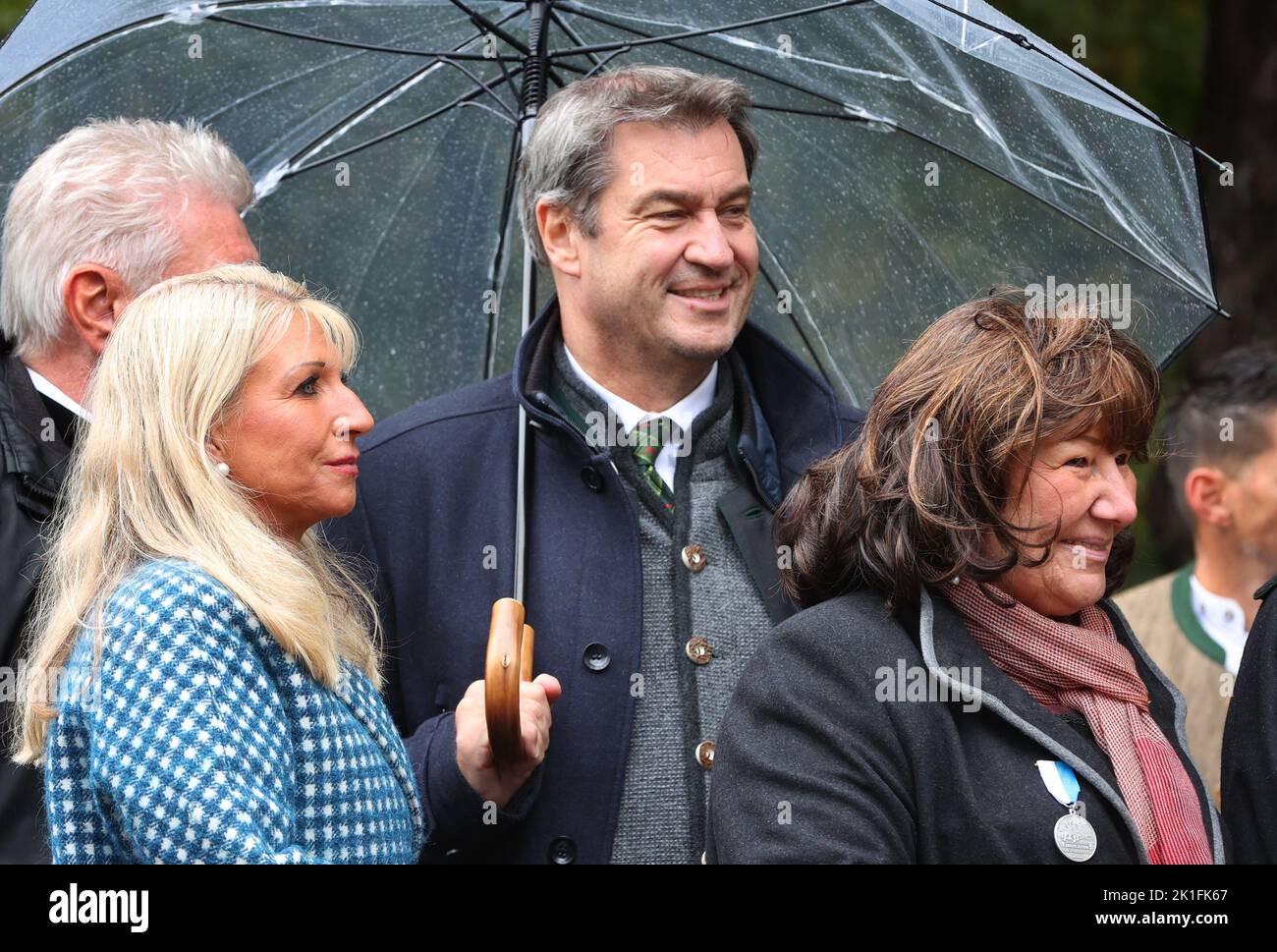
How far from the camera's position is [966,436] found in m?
2.54

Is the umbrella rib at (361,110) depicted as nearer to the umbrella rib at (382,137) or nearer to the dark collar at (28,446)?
the umbrella rib at (382,137)

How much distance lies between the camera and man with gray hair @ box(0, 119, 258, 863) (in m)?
3.23

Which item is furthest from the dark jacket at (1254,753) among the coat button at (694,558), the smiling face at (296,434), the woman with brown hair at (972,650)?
the smiling face at (296,434)

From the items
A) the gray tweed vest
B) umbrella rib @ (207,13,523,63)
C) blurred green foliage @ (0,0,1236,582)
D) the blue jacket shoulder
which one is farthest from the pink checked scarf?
blurred green foliage @ (0,0,1236,582)

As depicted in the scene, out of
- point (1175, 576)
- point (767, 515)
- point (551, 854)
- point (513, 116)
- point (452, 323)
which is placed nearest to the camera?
point (551, 854)

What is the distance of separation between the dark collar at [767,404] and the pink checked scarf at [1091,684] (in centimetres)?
73

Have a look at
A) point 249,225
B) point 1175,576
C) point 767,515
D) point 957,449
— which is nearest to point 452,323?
point 249,225

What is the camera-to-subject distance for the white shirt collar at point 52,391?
3166mm

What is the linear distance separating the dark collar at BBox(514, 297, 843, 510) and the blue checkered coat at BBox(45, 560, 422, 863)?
100 centimetres

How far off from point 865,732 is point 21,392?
5.46 feet

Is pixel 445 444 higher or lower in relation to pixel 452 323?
lower
